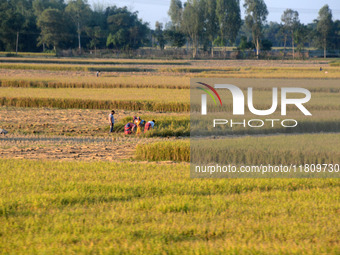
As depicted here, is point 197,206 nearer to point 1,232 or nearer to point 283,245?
point 283,245

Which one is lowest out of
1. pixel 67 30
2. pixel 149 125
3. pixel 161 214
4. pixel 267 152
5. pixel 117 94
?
pixel 161 214

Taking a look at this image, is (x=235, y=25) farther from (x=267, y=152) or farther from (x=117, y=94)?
(x=267, y=152)

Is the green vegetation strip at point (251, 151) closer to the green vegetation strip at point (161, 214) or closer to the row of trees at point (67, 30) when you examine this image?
the green vegetation strip at point (161, 214)

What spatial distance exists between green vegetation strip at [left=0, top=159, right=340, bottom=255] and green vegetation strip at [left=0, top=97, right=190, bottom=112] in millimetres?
12829

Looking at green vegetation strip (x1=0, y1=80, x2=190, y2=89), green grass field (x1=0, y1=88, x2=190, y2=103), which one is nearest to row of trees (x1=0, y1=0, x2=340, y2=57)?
green vegetation strip (x1=0, y1=80, x2=190, y2=89)

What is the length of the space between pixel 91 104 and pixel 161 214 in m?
17.6

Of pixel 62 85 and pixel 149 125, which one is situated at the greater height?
pixel 62 85

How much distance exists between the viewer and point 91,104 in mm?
24391

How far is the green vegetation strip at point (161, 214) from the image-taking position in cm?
609

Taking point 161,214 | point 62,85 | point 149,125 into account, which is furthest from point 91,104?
point 161,214

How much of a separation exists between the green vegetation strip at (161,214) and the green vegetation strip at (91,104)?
12829mm

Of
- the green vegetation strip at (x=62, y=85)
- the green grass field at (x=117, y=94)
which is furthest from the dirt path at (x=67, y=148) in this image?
the green vegetation strip at (x=62, y=85)

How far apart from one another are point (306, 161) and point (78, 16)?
70.0m

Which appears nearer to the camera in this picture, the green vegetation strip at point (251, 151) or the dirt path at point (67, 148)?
the green vegetation strip at point (251, 151)
